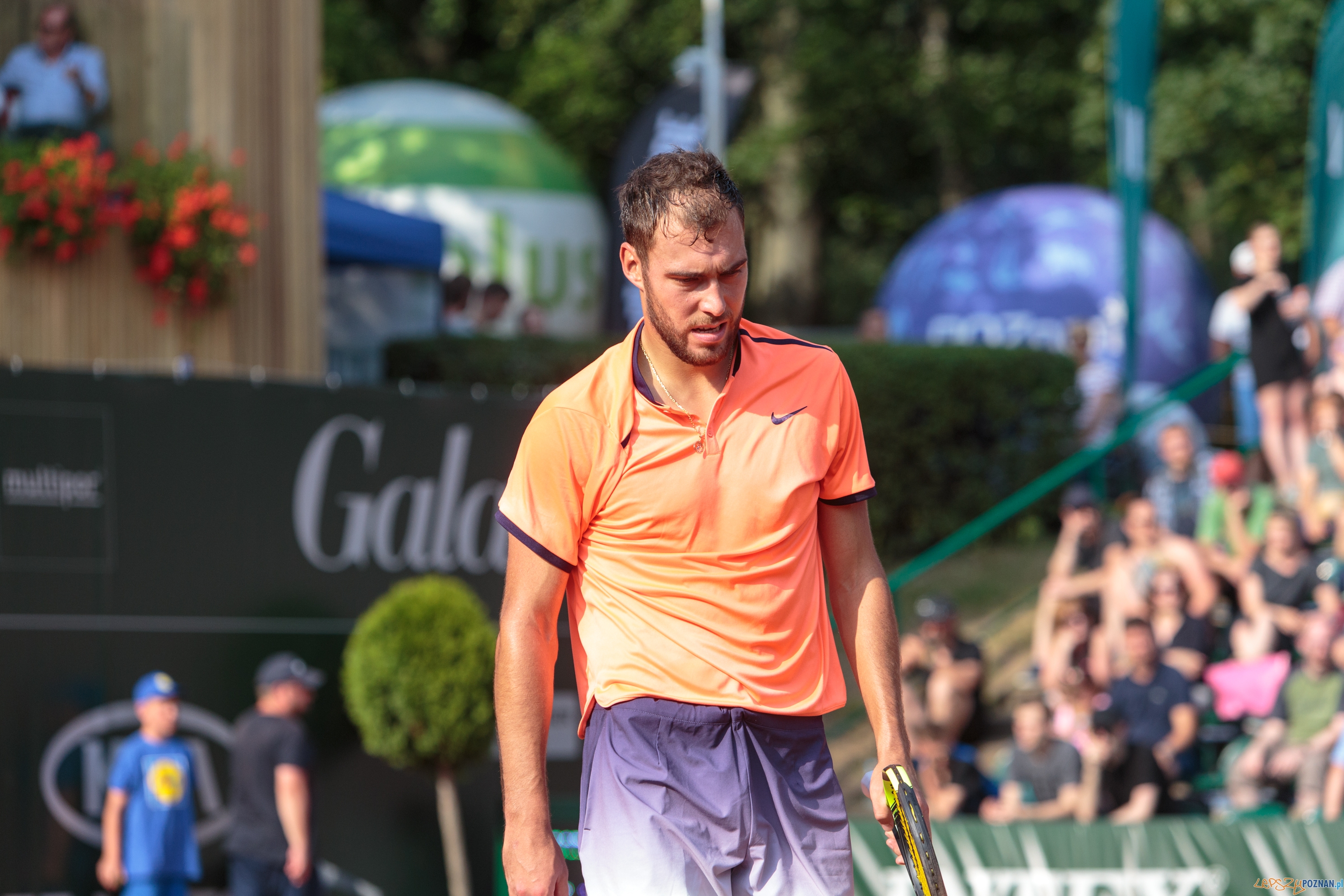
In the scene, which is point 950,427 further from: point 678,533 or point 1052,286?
point 678,533

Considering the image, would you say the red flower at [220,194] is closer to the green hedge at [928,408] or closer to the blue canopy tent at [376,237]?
the blue canopy tent at [376,237]

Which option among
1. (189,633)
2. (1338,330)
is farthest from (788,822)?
(1338,330)

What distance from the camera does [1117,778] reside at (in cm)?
Result: 868

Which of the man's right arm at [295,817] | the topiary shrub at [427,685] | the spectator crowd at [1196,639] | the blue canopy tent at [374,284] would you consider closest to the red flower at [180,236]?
the topiary shrub at [427,685]

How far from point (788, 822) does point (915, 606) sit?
7.97 metres

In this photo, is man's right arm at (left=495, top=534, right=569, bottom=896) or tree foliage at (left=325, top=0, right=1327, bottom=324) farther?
tree foliage at (left=325, top=0, right=1327, bottom=324)

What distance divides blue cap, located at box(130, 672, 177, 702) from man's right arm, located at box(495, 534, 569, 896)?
471 cm

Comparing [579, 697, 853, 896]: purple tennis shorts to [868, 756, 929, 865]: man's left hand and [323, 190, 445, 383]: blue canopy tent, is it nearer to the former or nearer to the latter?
[868, 756, 929, 865]: man's left hand

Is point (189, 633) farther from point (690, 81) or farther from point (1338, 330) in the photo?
point (690, 81)

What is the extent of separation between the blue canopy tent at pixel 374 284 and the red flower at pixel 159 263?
11.6 feet

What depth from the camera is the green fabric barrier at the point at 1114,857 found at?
684cm

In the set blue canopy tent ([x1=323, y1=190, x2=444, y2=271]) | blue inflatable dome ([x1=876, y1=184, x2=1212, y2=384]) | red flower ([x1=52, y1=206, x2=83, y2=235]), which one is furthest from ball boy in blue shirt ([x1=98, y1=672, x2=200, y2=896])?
blue inflatable dome ([x1=876, y1=184, x2=1212, y2=384])

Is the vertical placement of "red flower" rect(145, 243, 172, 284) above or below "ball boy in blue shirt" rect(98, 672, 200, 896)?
above

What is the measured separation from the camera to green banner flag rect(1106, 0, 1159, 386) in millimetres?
12523
